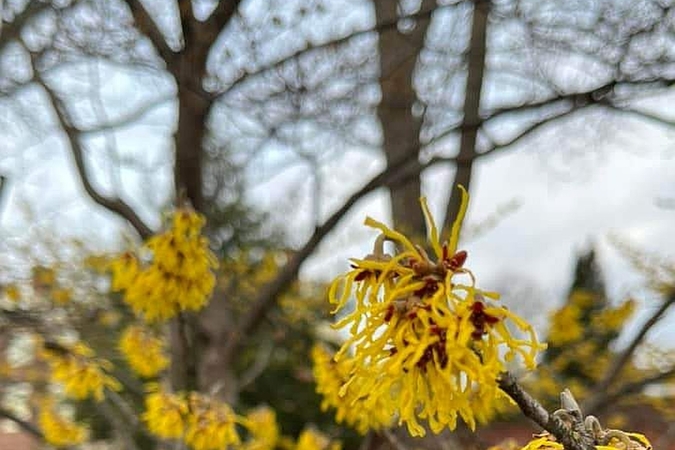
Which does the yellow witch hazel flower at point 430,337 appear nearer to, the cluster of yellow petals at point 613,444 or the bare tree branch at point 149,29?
the cluster of yellow petals at point 613,444

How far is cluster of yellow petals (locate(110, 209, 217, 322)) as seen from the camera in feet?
7.11

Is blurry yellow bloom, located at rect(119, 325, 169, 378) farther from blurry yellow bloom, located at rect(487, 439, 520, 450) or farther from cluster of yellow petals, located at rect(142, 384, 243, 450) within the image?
blurry yellow bloom, located at rect(487, 439, 520, 450)

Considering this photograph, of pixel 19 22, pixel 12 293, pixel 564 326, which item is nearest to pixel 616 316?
pixel 564 326

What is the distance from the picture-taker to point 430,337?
822 mm

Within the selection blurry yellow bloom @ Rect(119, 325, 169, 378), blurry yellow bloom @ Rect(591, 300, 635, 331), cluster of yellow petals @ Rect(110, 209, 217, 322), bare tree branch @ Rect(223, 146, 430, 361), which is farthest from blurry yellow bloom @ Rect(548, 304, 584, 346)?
cluster of yellow petals @ Rect(110, 209, 217, 322)

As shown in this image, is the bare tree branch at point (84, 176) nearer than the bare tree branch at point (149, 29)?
No

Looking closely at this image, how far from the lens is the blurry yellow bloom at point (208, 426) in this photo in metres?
2.36

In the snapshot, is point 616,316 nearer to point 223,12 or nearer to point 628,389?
point 628,389

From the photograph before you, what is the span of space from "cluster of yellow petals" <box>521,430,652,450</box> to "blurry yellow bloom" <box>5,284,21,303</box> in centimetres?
341

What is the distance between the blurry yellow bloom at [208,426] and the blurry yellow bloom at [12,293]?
1802 mm

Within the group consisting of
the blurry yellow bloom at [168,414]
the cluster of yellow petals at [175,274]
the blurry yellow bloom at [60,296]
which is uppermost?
the cluster of yellow petals at [175,274]

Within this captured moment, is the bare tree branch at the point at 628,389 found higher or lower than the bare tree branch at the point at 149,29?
lower

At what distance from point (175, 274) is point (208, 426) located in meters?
0.49

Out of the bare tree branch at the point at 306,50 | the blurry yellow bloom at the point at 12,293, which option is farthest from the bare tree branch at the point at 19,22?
the blurry yellow bloom at the point at 12,293
